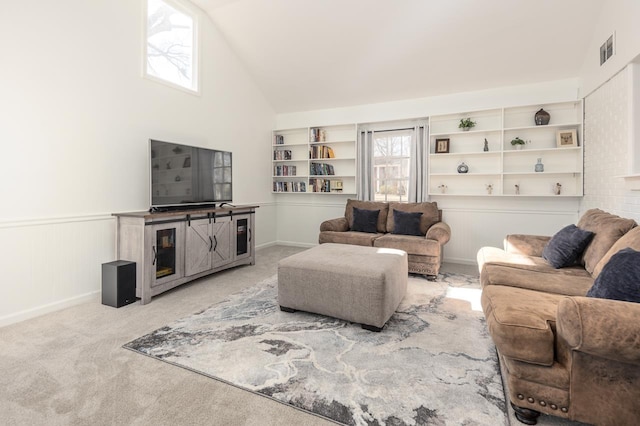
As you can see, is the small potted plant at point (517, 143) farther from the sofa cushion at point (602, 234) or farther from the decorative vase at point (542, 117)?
the sofa cushion at point (602, 234)

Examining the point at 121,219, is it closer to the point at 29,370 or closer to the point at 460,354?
the point at 29,370

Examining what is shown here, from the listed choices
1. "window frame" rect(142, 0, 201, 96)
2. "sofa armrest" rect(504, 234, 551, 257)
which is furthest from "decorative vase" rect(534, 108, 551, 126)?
"window frame" rect(142, 0, 201, 96)

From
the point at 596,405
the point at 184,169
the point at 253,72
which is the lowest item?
the point at 596,405

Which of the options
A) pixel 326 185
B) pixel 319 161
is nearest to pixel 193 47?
pixel 319 161

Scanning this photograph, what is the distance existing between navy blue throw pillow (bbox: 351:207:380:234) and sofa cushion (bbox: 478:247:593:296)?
1992 millimetres

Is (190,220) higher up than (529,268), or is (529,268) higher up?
(190,220)

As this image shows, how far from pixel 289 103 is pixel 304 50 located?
4.11 feet

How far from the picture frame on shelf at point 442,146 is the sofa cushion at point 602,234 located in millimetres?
2376

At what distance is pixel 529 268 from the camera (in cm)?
256

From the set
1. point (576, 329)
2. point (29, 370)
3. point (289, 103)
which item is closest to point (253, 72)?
point (289, 103)

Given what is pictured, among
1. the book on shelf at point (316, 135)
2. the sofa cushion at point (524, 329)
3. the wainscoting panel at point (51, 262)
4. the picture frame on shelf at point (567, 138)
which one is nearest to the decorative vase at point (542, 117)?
the picture frame on shelf at point (567, 138)

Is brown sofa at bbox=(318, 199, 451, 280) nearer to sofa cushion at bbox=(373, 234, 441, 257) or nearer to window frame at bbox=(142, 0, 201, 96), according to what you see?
sofa cushion at bbox=(373, 234, 441, 257)

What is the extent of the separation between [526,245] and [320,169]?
11.2 ft

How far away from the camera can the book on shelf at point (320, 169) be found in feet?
18.7
